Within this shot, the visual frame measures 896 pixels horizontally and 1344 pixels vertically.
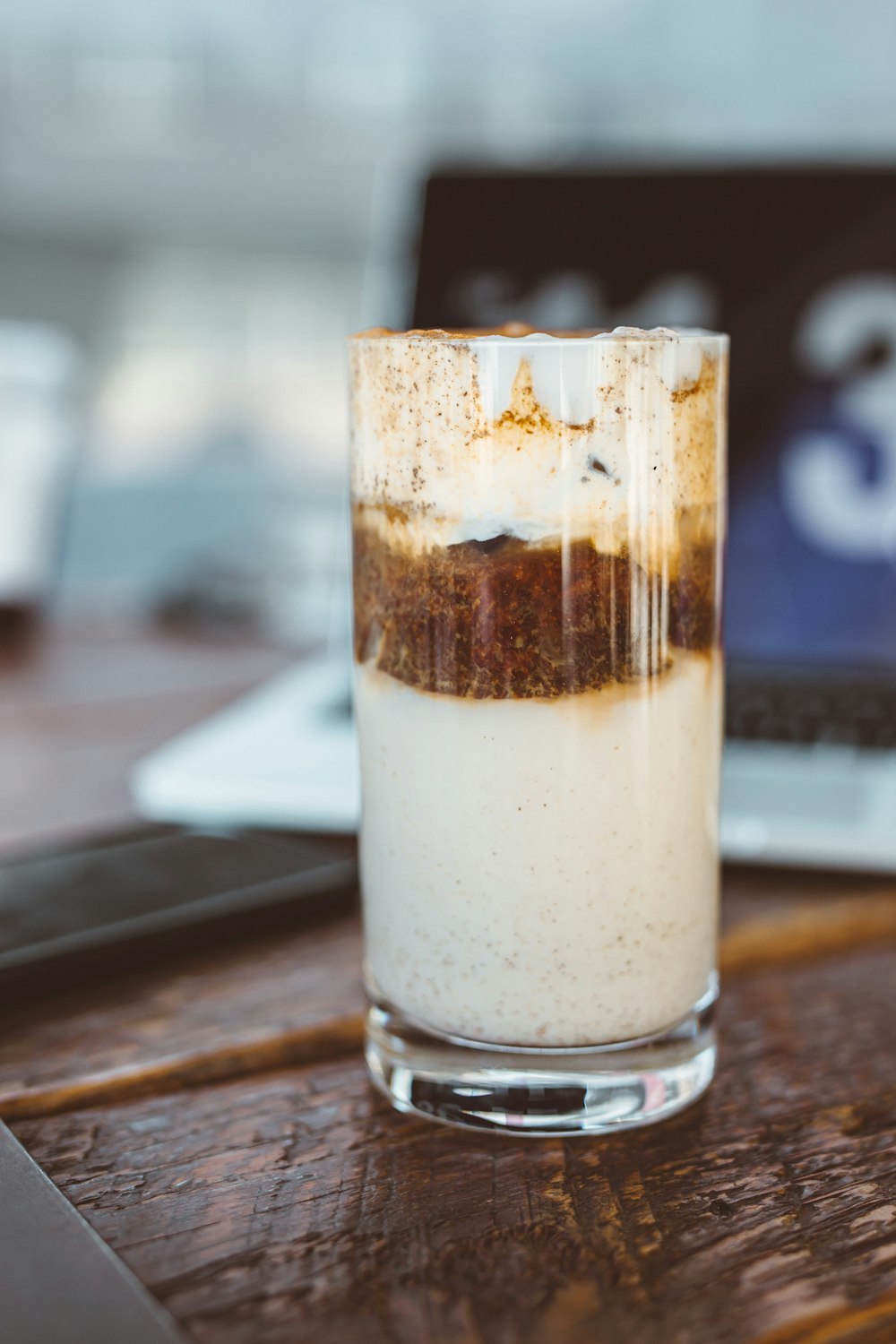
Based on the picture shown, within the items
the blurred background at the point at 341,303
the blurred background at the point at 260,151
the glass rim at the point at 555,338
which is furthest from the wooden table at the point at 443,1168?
the blurred background at the point at 260,151

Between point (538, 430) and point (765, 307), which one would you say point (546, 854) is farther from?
point (765, 307)

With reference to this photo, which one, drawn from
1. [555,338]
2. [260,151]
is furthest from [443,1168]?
[260,151]

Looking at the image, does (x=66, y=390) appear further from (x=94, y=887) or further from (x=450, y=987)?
(x=450, y=987)

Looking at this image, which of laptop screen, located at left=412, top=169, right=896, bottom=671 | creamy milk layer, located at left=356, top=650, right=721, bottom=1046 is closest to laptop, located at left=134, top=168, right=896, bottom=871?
laptop screen, located at left=412, top=169, right=896, bottom=671

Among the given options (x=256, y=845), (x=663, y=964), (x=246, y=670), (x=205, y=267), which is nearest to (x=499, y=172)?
(x=246, y=670)

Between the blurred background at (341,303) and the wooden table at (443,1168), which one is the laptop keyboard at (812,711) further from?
the wooden table at (443,1168)

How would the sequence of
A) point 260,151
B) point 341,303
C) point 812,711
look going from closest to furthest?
point 812,711
point 260,151
point 341,303
